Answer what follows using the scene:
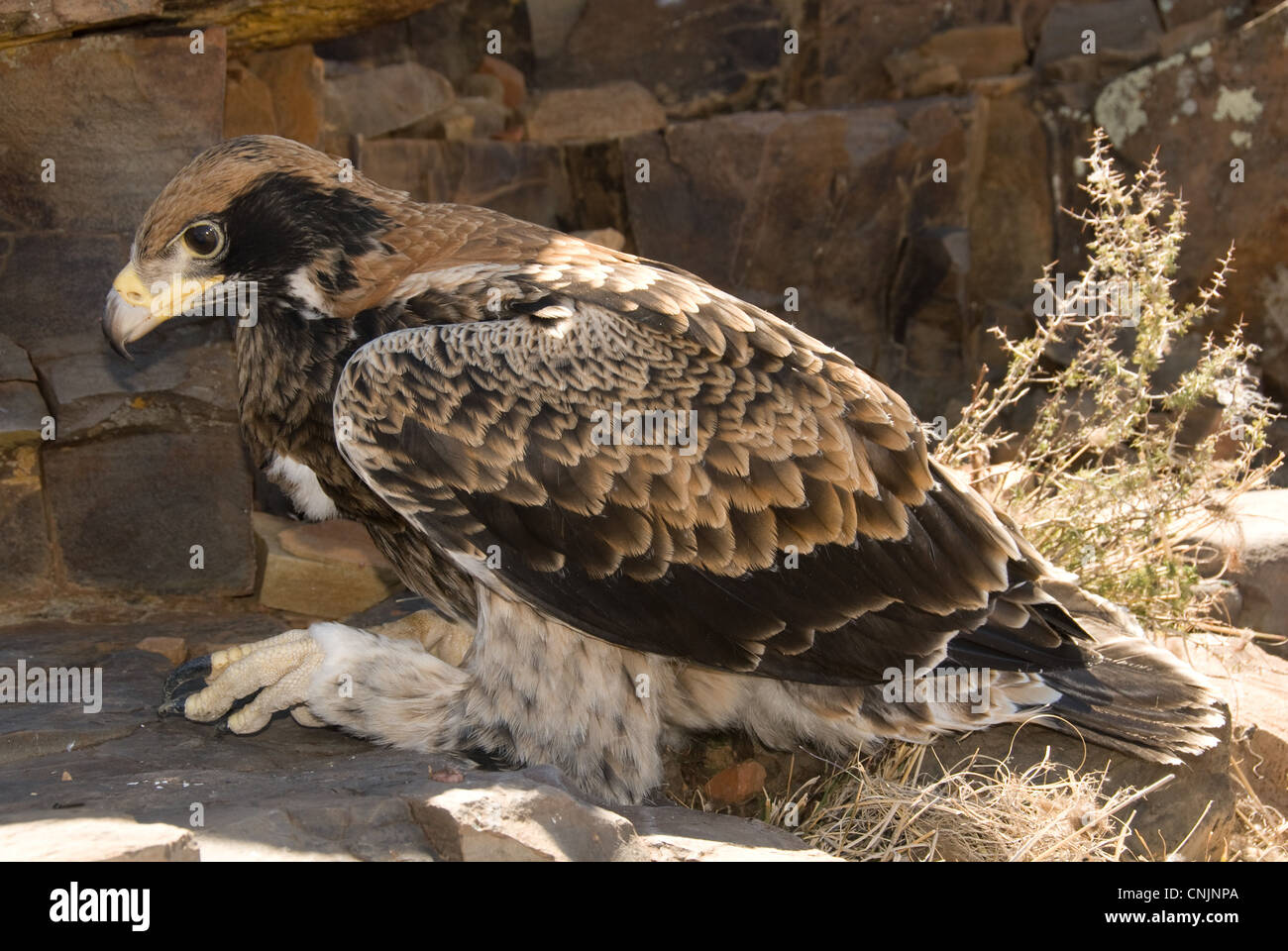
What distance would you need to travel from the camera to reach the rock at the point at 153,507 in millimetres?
5316

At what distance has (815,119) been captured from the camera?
384 inches

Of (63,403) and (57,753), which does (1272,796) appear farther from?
(63,403)

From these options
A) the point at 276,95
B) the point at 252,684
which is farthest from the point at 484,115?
the point at 252,684

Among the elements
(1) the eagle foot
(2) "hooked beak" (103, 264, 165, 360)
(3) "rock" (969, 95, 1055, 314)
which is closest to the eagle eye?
(2) "hooked beak" (103, 264, 165, 360)

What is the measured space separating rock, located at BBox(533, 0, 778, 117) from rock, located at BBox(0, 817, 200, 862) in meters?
8.85

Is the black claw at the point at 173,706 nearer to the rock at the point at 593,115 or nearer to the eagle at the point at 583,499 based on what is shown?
the eagle at the point at 583,499

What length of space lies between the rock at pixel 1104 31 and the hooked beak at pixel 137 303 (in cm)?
895

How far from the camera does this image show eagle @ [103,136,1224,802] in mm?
3426

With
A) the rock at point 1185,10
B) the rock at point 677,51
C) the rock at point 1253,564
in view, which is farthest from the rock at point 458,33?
the rock at point 1253,564

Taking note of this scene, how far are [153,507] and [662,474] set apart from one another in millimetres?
2911

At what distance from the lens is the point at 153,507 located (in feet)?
17.7

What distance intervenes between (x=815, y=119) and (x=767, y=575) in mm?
6973

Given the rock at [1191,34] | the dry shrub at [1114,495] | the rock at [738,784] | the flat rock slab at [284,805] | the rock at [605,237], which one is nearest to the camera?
the flat rock slab at [284,805]

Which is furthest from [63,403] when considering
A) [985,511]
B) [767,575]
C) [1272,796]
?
[1272,796]
